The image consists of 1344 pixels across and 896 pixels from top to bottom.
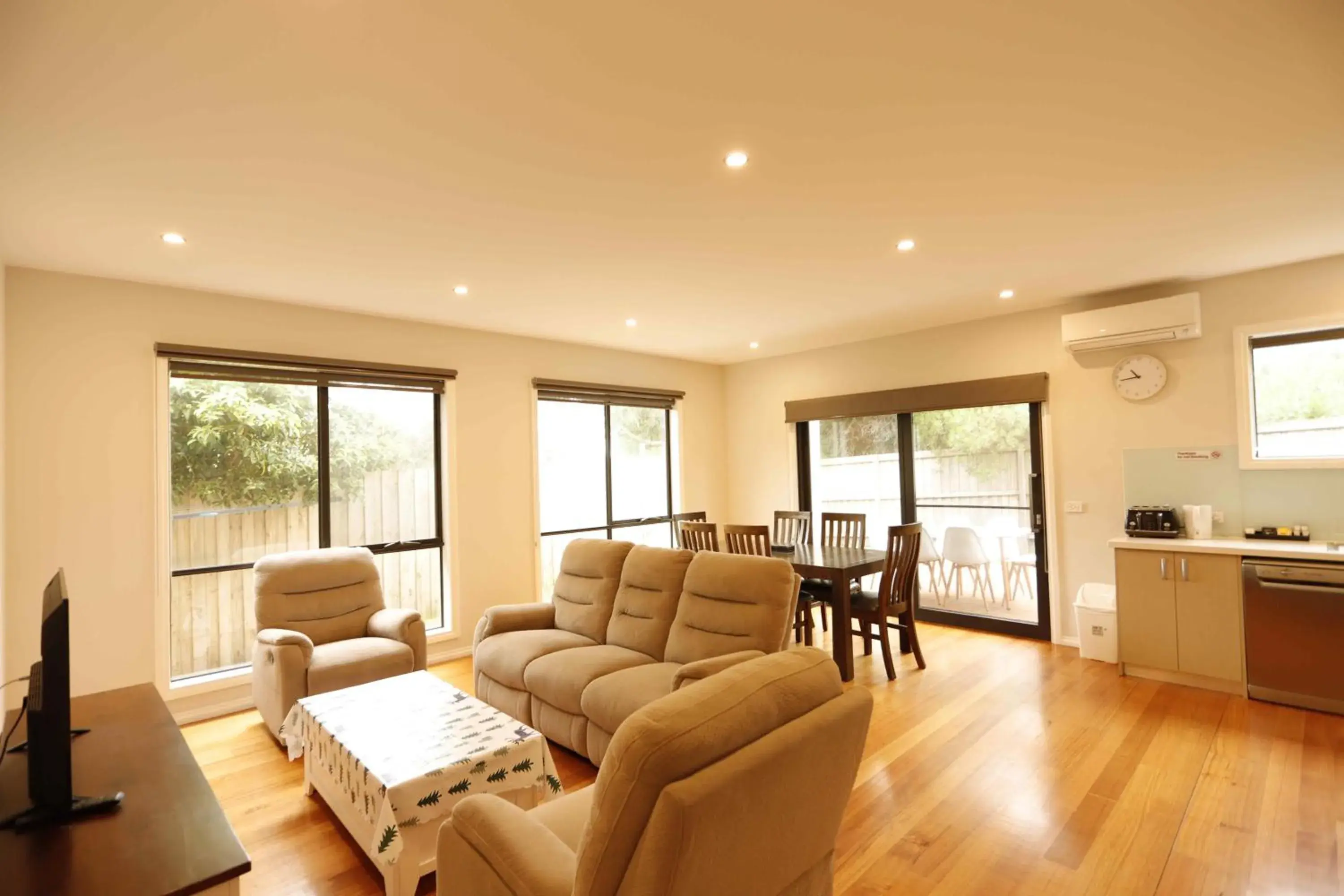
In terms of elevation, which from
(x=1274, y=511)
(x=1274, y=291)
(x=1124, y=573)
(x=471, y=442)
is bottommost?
(x=1124, y=573)

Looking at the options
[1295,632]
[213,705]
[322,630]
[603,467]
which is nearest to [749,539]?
[603,467]

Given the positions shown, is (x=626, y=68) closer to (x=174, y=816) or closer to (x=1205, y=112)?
(x=1205, y=112)

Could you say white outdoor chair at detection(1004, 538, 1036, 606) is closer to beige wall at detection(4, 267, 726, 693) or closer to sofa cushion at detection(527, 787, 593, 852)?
sofa cushion at detection(527, 787, 593, 852)

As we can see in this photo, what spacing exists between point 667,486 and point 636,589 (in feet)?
10.5

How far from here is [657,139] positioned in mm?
2291

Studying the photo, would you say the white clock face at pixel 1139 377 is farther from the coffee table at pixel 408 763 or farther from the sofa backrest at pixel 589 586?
the coffee table at pixel 408 763

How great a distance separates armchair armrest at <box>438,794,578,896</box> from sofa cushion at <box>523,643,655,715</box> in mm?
1376

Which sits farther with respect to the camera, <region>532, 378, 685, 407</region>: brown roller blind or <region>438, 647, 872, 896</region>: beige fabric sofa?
<region>532, 378, 685, 407</region>: brown roller blind

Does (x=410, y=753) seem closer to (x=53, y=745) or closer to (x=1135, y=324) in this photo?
(x=53, y=745)

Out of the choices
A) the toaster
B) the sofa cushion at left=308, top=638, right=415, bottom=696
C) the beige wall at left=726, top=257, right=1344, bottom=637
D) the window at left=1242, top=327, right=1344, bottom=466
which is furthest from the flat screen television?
the window at left=1242, top=327, right=1344, bottom=466

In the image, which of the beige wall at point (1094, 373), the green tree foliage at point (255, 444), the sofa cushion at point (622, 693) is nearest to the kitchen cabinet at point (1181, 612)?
the beige wall at point (1094, 373)

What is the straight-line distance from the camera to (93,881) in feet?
4.00

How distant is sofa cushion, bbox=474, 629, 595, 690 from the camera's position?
3393mm

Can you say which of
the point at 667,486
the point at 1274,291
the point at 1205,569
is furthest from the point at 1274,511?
the point at 667,486
